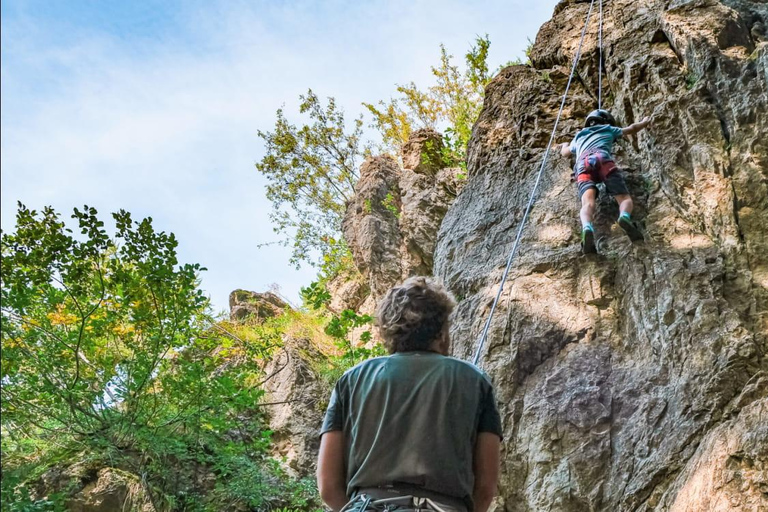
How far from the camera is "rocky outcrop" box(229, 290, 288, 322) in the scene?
13.5m

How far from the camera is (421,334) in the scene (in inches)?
97.7

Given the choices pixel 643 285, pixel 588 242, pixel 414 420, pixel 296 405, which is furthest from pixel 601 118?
pixel 296 405

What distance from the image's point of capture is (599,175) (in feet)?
19.8

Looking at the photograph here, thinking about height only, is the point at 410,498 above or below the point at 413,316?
below

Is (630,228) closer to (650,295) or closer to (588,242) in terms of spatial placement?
(588,242)

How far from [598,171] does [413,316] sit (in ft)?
13.6

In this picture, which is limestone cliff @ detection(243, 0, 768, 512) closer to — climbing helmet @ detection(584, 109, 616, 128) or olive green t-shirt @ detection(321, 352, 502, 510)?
climbing helmet @ detection(584, 109, 616, 128)

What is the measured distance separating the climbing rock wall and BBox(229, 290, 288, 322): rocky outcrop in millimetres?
6804

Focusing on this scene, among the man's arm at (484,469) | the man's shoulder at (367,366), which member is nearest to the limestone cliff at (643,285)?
the man's arm at (484,469)

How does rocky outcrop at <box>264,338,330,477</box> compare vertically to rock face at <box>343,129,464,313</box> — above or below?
below

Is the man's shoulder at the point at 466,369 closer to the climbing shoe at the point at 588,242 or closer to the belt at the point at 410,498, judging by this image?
the belt at the point at 410,498

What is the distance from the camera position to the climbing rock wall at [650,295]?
417cm

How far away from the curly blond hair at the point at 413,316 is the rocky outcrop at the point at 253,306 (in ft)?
36.1

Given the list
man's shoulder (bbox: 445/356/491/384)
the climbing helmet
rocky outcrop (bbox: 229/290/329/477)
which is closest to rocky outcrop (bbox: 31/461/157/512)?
rocky outcrop (bbox: 229/290/329/477)
